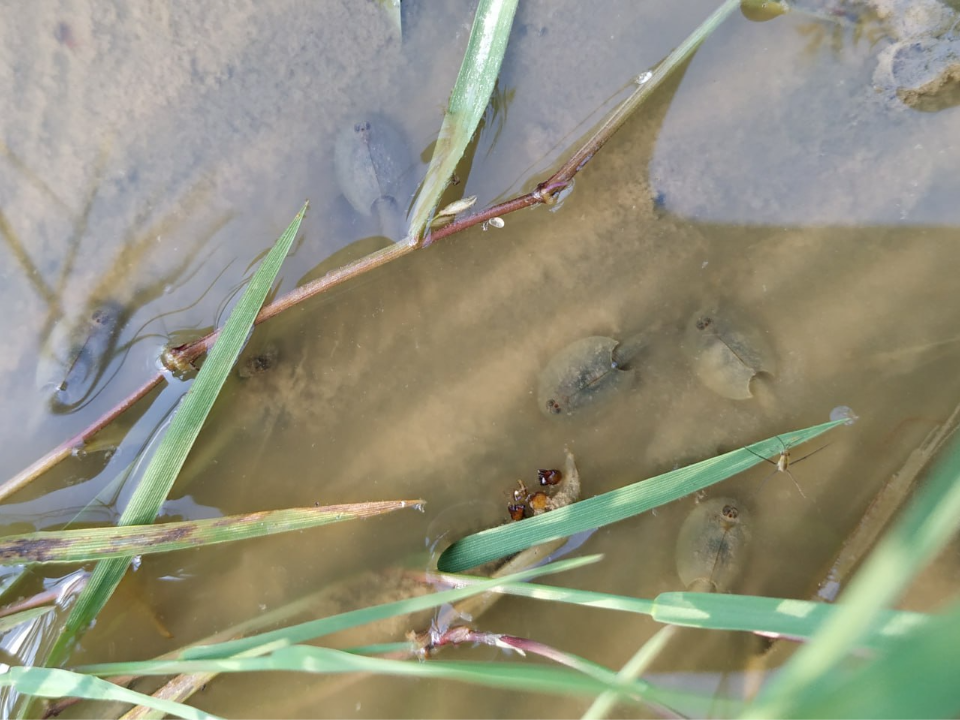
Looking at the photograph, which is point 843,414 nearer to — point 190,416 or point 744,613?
point 744,613

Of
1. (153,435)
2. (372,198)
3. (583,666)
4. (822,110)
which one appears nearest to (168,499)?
(153,435)

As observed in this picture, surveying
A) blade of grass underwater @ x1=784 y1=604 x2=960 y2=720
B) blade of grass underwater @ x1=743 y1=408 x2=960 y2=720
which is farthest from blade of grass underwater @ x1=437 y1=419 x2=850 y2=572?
blade of grass underwater @ x1=784 y1=604 x2=960 y2=720

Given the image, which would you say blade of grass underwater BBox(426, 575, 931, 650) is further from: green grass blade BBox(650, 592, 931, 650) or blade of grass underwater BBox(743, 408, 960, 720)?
blade of grass underwater BBox(743, 408, 960, 720)

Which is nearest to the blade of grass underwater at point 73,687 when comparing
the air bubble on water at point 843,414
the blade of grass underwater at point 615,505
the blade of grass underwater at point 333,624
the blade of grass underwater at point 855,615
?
the blade of grass underwater at point 333,624

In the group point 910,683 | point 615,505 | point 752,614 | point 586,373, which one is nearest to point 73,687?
point 615,505

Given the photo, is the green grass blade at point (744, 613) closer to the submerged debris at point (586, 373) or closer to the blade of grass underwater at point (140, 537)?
the submerged debris at point (586, 373)
